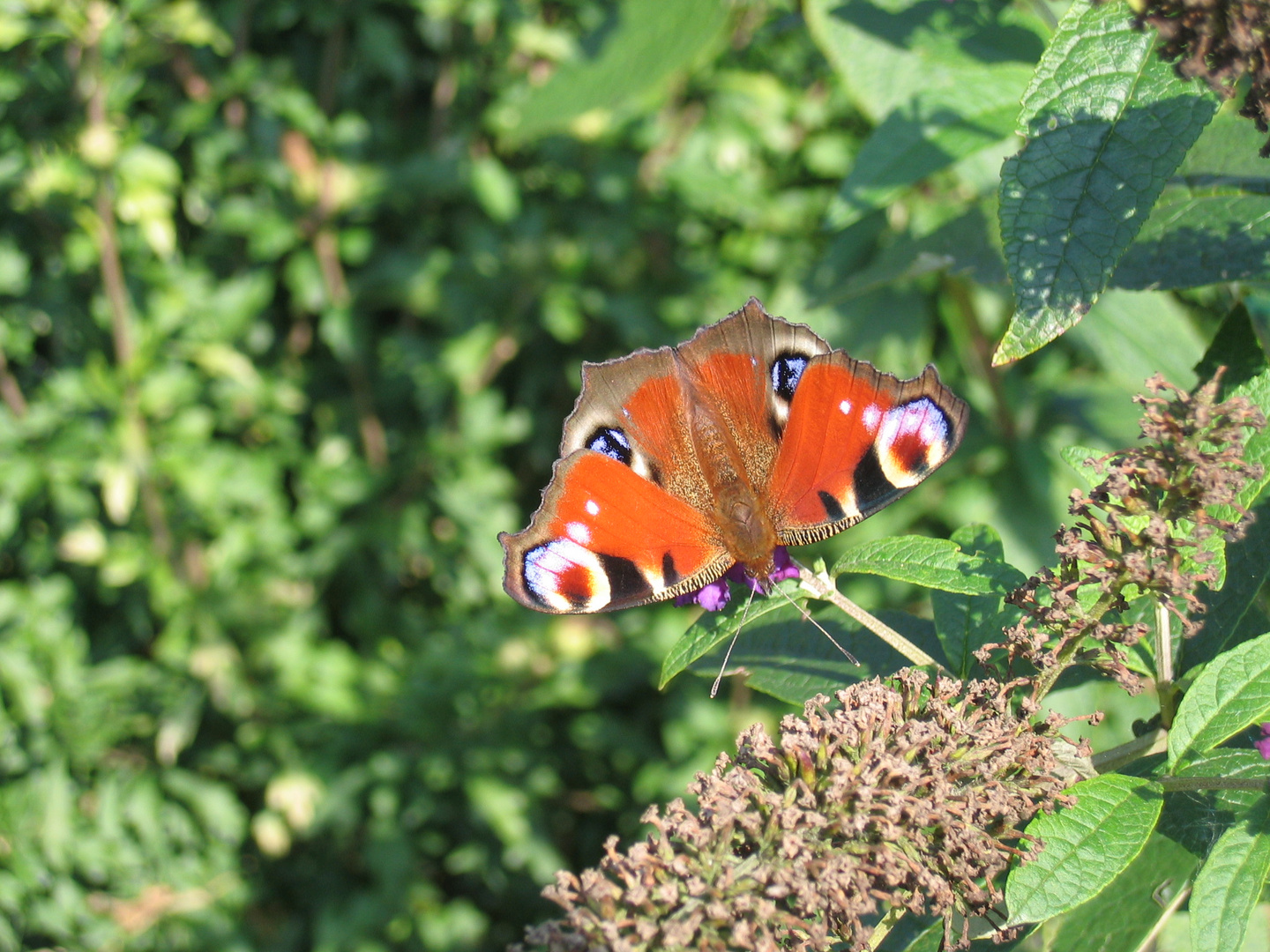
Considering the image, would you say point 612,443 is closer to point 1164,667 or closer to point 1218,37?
point 1164,667

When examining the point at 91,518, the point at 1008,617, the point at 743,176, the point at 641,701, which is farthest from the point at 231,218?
the point at 1008,617

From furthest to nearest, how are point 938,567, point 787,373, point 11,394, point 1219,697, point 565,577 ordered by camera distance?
1. point 11,394
2. point 787,373
3. point 565,577
4. point 938,567
5. point 1219,697

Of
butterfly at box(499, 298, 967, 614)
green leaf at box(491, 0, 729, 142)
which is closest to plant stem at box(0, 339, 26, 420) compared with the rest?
green leaf at box(491, 0, 729, 142)

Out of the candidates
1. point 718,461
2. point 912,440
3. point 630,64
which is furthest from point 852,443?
point 630,64

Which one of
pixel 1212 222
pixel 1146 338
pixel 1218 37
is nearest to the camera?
pixel 1218 37

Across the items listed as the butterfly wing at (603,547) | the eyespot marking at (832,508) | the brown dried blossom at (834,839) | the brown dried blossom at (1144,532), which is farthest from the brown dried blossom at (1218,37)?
the butterfly wing at (603,547)

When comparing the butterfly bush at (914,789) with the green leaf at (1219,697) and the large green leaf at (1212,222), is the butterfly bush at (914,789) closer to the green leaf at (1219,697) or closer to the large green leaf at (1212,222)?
the green leaf at (1219,697)

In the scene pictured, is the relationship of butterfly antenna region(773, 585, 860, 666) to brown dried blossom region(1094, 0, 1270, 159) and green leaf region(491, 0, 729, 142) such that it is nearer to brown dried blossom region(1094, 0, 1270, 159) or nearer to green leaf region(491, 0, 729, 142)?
brown dried blossom region(1094, 0, 1270, 159)
